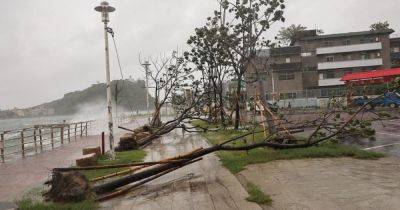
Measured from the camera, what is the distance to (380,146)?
1439 cm

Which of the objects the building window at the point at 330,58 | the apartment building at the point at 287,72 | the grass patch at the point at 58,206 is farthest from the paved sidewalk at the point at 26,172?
the building window at the point at 330,58

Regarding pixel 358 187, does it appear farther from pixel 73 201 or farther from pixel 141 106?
pixel 141 106

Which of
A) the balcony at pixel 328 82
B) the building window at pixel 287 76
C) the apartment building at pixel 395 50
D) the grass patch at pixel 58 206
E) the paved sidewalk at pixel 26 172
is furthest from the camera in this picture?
the apartment building at pixel 395 50

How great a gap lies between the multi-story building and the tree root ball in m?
54.5

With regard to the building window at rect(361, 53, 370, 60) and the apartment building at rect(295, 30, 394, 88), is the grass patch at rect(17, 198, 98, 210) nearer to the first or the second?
the apartment building at rect(295, 30, 394, 88)

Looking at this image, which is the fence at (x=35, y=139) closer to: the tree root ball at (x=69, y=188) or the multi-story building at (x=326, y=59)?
the tree root ball at (x=69, y=188)

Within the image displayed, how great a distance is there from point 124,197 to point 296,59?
57.9 metres

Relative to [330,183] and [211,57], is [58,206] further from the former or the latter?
[211,57]

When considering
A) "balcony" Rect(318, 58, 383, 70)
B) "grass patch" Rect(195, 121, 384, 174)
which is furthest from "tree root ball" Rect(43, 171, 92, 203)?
"balcony" Rect(318, 58, 383, 70)

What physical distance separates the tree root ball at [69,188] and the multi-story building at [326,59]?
54463 millimetres

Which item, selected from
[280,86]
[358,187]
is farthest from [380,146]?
[280,86]

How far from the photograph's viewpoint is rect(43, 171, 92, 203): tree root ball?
27.6ft

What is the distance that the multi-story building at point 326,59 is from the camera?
62312mm

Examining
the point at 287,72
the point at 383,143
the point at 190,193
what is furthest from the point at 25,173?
the point at 287,72
